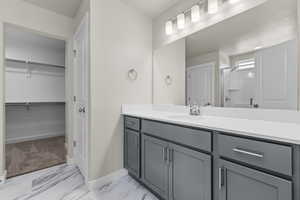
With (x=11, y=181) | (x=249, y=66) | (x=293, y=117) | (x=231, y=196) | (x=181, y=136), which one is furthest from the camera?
(x=11, y=181)

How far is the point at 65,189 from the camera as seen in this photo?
5.67ft

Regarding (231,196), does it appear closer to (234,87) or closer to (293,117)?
(293,117)

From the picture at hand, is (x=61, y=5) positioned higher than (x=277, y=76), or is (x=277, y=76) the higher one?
(x=61, y=5)

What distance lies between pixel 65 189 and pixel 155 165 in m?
1.11

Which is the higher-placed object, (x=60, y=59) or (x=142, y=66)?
(x=60, y=59)

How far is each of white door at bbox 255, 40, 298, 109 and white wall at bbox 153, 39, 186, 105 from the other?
88 cm

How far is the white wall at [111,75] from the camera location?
1.77 meters

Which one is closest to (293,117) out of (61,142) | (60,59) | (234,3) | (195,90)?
(195,90)

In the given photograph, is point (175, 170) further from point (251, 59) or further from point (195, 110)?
point (251, 59)

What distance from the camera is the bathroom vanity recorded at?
2.40 feet

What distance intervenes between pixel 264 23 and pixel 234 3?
0.35m

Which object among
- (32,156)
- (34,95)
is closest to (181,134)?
(32,156)

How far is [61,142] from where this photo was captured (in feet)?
11.8

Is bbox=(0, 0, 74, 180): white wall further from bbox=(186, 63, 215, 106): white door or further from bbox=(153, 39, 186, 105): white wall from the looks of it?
bbox=(186, 63, 215, 106): white door
